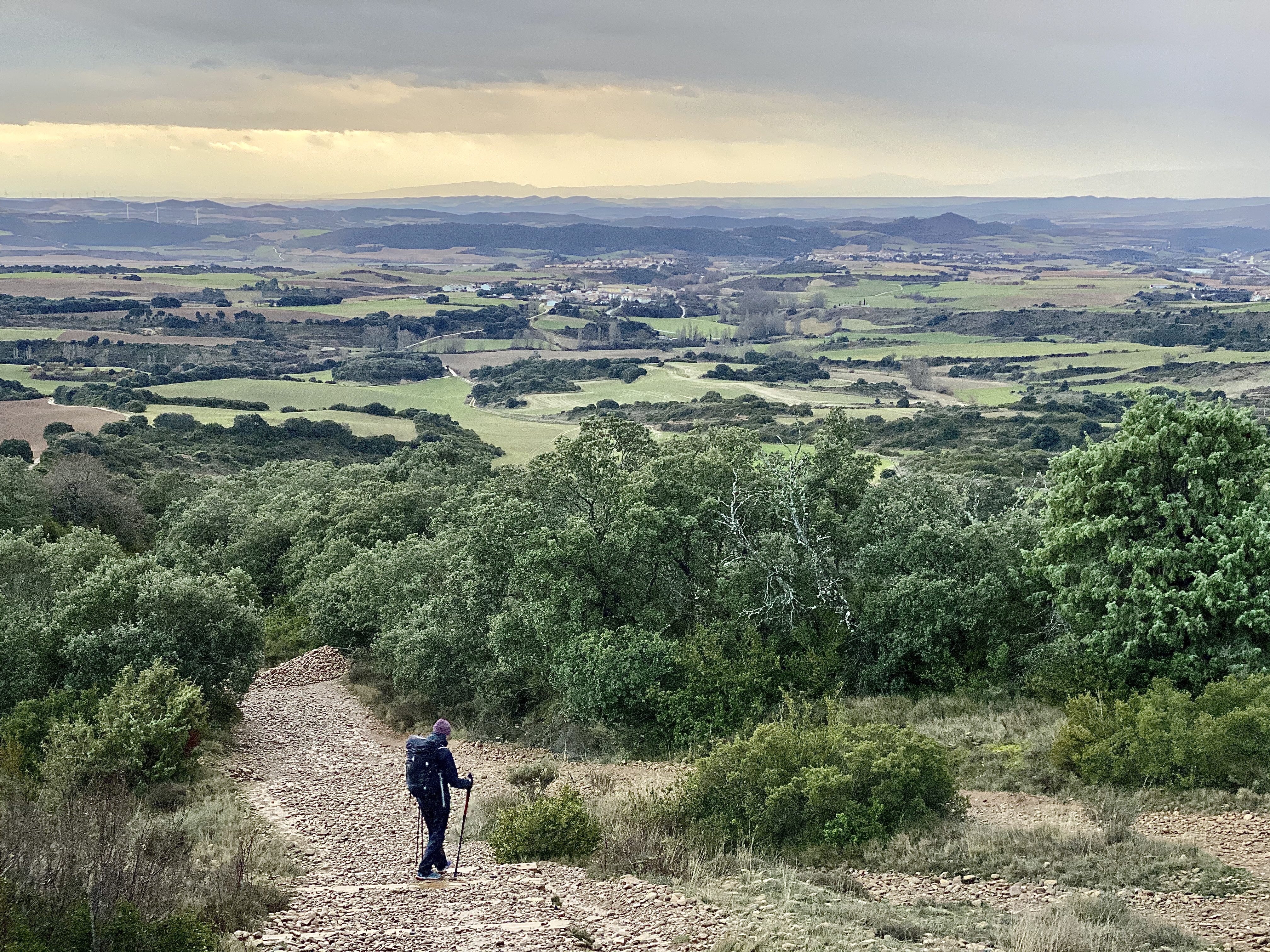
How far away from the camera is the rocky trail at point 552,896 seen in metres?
9.84

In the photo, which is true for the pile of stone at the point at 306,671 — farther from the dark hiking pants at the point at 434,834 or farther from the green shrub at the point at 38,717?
the dark hiking pants at the point at 434,834

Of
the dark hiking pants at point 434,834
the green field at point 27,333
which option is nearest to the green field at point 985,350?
the green field at point 27,333

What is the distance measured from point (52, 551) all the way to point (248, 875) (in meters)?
18.7

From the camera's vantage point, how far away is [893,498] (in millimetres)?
23656

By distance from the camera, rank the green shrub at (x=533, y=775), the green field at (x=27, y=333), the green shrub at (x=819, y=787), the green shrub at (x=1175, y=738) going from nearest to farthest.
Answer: the green shrub at (x=819, y=787), the green shrub at (x=1175, y=738), the green shrub at (x=533, y=775), the green field at (x=27, y=333)

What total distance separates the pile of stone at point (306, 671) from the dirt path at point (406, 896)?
31.9 ft

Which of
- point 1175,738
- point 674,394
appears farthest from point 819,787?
point 674,394

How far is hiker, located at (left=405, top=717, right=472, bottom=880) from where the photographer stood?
12.1 meters

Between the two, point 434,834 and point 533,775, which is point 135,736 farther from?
point 434,834

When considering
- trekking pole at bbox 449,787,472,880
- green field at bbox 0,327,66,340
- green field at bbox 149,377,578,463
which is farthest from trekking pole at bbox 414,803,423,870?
green field at bbox 0,327,66,340

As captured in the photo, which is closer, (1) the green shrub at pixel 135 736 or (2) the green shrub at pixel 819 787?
(2) the green shrub at pixel 819 787

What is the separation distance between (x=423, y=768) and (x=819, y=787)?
16.2ft

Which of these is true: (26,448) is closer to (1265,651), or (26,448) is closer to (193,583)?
(193,583)

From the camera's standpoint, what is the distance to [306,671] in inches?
1178
